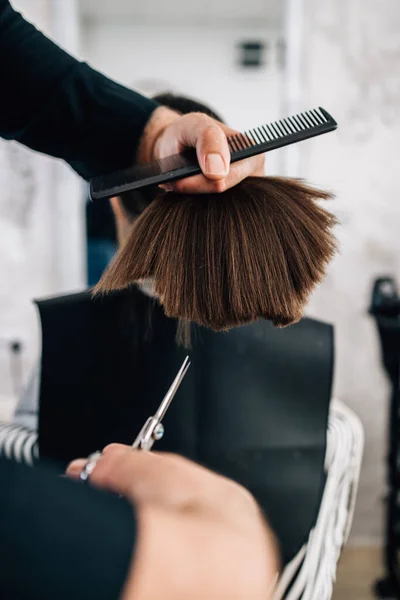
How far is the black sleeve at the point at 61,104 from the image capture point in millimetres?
670

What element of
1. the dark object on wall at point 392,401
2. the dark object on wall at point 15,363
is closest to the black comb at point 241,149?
the dark object on wall at point 392,401

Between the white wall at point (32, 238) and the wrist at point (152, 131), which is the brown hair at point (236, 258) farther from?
the white wall at point (32, 238)

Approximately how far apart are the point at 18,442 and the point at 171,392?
383mm

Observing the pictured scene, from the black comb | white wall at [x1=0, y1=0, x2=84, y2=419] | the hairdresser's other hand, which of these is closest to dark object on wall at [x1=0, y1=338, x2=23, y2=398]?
white wall at [x1=0, y1=0, x2=84, y2=419]

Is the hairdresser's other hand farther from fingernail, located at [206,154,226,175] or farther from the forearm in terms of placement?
fingernail, located at [206,154,226,175]

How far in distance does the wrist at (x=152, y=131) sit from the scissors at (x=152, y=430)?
0.28 meters

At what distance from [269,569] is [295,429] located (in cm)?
45

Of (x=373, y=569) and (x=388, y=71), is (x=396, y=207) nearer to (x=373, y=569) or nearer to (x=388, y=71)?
(x=388, y=71)

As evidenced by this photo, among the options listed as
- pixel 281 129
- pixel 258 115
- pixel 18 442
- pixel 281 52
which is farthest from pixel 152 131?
pixel 281 52

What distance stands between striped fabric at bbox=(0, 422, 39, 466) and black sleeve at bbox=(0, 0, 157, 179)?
442mm

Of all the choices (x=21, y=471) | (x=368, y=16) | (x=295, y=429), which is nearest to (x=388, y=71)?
(x=368, y=16)

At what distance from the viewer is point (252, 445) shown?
72cm

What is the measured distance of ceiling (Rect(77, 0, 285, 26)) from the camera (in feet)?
4.68

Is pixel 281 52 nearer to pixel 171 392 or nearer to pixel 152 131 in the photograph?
pixel 152 131
